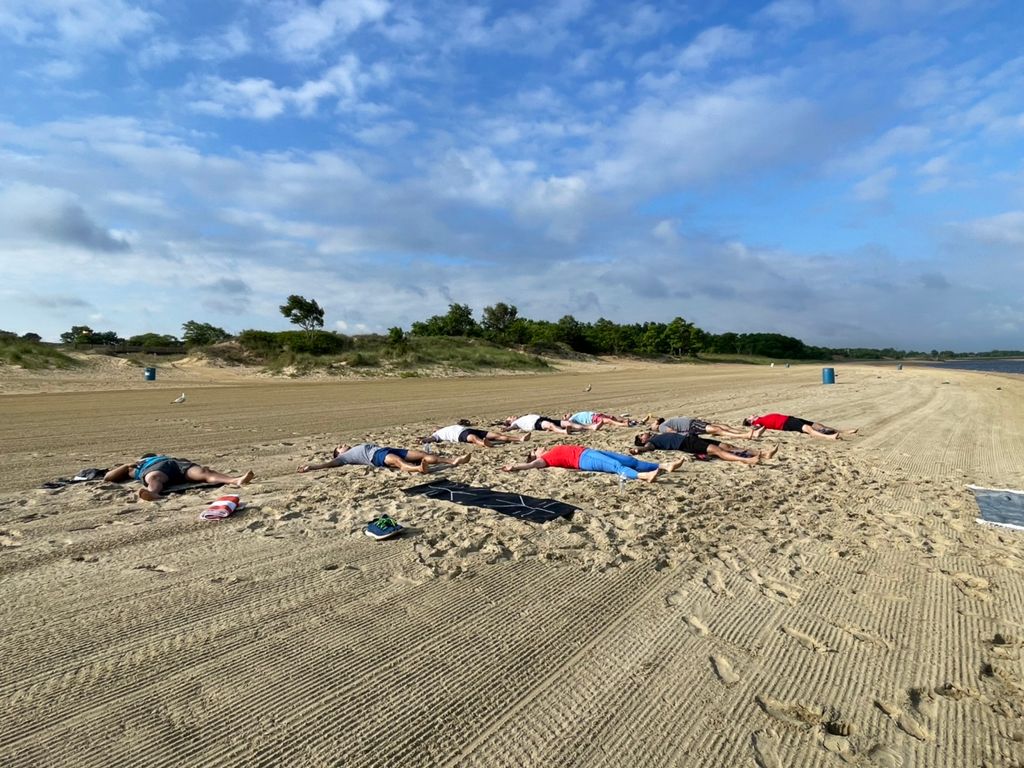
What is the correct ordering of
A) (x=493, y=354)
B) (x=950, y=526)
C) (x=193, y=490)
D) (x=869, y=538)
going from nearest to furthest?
(x=869, y=538) → (x=950, y=526) → (x=193, y=490) → (x=493, y=354)

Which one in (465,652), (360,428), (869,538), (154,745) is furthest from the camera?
(360,428)

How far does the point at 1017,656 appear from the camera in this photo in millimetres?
2877

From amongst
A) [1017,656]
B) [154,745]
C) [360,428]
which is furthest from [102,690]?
[360,428]

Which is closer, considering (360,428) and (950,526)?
(950,526)

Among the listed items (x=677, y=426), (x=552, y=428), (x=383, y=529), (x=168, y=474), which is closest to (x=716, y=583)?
(x=383, y=529)

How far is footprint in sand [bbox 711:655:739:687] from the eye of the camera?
2.65 metres

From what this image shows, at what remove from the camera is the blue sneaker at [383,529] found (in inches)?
175

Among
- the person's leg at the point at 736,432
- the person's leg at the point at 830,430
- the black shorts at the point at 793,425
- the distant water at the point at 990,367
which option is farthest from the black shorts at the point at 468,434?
the distant water at the point at 990,367

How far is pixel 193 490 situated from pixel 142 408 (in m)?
10.2

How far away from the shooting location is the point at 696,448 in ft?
27.1

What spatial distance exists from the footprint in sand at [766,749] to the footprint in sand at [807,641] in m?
0.81

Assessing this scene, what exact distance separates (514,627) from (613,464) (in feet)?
12.9

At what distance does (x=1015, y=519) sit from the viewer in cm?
513

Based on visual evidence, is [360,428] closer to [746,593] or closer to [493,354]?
[746,593]
